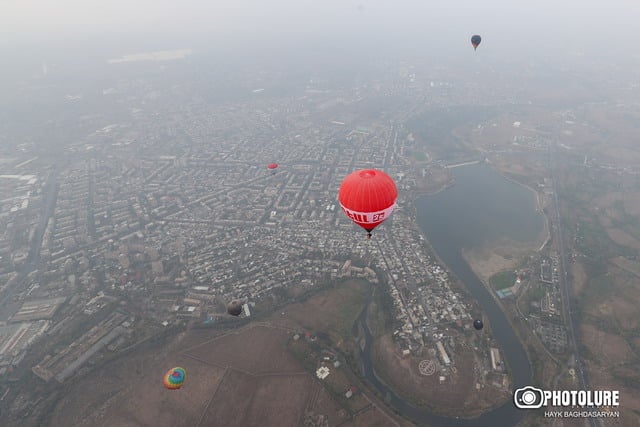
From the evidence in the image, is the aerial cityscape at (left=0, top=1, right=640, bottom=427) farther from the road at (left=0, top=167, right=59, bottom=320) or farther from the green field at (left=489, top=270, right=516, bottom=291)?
the road at (left=0, top=167, right=59, bottom=320)

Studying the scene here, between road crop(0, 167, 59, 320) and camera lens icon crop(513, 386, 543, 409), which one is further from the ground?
camera lens icon crop(513, 386, 543, 409)

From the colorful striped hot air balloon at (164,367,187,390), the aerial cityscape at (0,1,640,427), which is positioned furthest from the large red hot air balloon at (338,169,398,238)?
the colorful striped hot air balloon at (164,367,187,390)

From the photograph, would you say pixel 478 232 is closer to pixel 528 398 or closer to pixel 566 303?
pixel 566 303

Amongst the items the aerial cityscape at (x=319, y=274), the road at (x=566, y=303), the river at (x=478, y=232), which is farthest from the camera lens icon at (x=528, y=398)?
the road at (x=566, y=303)

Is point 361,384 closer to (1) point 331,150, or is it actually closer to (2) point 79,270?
(2) point 79,270

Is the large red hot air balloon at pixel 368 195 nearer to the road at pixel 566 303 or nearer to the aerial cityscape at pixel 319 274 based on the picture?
the aerial cityscape at pixel 319 274

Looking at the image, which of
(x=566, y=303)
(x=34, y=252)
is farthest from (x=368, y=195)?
(x=34, y=252)
